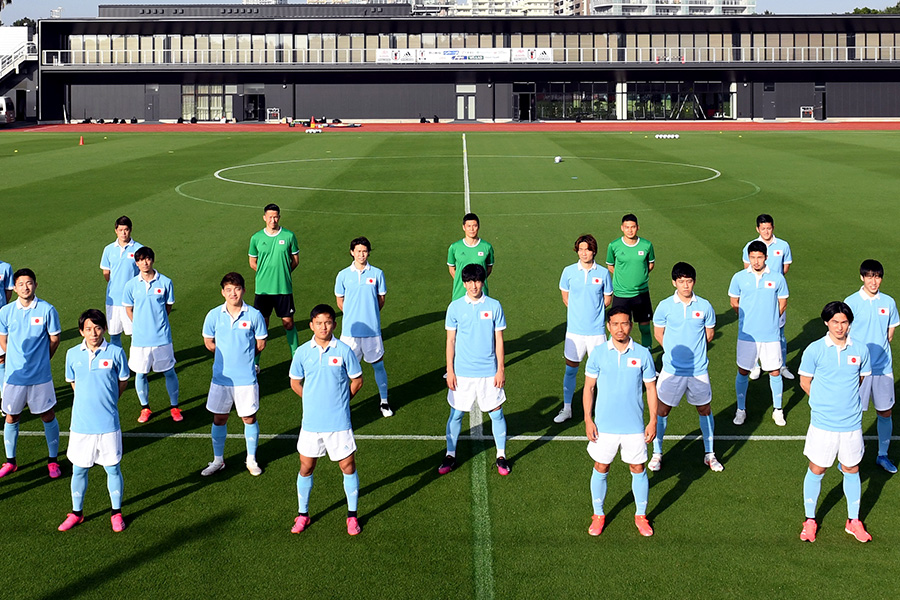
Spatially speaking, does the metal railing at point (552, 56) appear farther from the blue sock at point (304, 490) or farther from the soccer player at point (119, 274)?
the blue sock at point (304, 490)

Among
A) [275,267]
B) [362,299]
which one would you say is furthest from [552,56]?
[362,299]

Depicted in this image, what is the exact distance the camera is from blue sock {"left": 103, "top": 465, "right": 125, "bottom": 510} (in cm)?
825

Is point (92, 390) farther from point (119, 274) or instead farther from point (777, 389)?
point (777, 389)

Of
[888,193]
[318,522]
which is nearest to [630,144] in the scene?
[888,193]

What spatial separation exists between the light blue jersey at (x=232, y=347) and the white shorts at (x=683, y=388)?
4.27 m

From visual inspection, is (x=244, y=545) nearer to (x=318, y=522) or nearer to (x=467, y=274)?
(x=318, y=522)

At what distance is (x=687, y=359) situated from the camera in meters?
9.60

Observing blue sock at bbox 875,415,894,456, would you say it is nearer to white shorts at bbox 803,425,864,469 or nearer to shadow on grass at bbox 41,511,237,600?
white shorts at bbox 803,425,864,469

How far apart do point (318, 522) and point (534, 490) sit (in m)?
2.18

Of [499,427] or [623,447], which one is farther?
[499,427]

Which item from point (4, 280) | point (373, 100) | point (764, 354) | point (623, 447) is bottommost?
point (623, 447)

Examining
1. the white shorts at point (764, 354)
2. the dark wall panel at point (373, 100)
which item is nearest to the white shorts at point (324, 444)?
the white shorts at point (764, 354)

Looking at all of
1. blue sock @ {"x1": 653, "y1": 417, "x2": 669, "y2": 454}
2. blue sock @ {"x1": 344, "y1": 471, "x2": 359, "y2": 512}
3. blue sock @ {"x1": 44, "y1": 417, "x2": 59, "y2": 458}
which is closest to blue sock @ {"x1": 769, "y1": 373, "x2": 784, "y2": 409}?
blue sock @ {"x1": 653, "y1": 417, "x2": 669, "y2": 454}

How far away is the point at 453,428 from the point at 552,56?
6855cm
